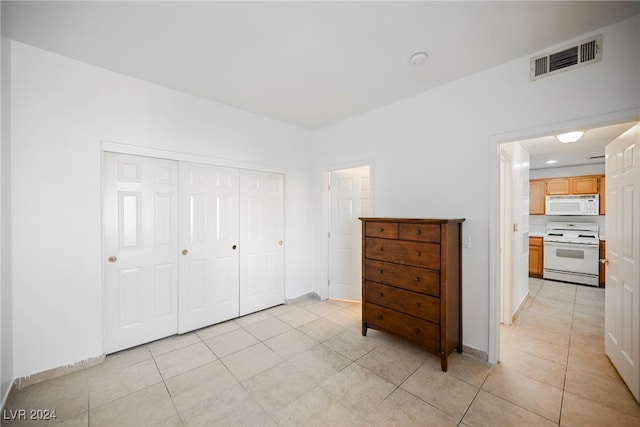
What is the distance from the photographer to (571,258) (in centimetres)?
507

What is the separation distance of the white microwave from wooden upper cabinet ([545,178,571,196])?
0.11m

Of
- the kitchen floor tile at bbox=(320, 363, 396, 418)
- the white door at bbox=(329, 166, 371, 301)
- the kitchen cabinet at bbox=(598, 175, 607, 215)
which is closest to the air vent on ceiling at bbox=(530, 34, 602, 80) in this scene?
the white door at bbox=(329, 166, 371, 301)

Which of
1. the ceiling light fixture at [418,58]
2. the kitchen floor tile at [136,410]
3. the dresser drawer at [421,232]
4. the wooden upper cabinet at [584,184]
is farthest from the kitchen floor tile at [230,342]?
the wooden upper cabinet at [584,184]

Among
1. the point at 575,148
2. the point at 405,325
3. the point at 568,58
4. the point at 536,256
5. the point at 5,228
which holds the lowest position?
the point at 405,325

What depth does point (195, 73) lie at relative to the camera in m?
2.54

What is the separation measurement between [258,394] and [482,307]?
2186 millimetres

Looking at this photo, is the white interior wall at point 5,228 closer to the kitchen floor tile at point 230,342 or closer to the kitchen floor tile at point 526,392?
the kitchen floor tile at point 230,342

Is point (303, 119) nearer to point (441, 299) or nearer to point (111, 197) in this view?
point (111, 197)

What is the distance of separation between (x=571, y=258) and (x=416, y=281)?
4.88 metres

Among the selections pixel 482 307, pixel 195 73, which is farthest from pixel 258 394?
pixel 195 73

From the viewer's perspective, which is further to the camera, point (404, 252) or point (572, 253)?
point (572, 253)

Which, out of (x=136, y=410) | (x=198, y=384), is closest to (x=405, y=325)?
(x=198, y=384)

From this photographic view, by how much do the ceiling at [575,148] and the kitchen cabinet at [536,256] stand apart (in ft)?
5.64

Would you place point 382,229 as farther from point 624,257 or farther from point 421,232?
point 624,257
